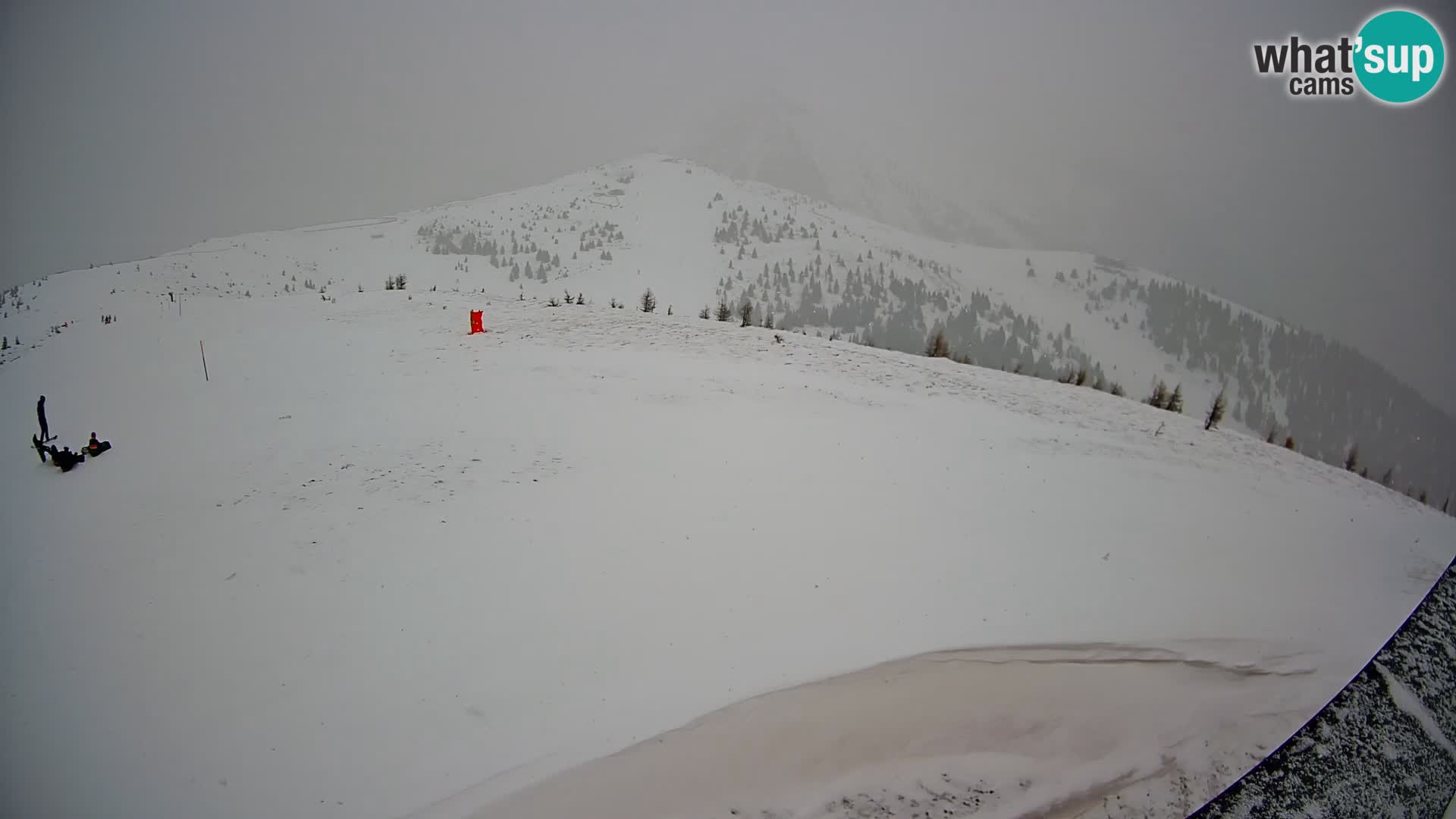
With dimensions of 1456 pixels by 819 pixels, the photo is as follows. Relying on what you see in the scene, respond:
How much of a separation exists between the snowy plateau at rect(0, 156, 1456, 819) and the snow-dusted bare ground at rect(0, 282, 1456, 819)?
1.5 inches

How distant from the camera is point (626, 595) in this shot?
5.95 metres

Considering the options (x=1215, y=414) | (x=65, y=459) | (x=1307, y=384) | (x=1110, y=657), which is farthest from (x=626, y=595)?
(x=1307, y=384)

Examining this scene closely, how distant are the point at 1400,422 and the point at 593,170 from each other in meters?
147

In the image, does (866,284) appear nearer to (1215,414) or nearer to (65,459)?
(1215,414)

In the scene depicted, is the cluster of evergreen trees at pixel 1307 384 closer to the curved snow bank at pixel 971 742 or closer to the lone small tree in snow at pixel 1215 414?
the lone small tree in snow at pixel 1215 414

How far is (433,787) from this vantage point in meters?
4.01

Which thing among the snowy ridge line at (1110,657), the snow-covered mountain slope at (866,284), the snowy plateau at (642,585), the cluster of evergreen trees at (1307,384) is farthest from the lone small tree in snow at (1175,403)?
the cluster of evergreen trees at (1307,384)

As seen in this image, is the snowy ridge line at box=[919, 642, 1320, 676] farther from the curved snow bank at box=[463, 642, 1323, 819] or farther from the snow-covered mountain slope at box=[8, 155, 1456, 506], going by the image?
the snow-covered mountain slope at box=[8, 155, 1456, 506]

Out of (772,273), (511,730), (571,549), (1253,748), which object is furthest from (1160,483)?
(772,273)

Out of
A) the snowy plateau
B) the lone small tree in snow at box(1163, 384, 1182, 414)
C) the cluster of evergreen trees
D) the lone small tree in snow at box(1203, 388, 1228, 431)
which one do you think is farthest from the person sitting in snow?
the cluster of evergreen trees

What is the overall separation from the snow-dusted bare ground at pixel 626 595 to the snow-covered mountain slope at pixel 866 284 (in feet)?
156

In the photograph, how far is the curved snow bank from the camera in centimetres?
412

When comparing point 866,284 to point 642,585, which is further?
point 866,284

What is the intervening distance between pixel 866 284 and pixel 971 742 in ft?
259
